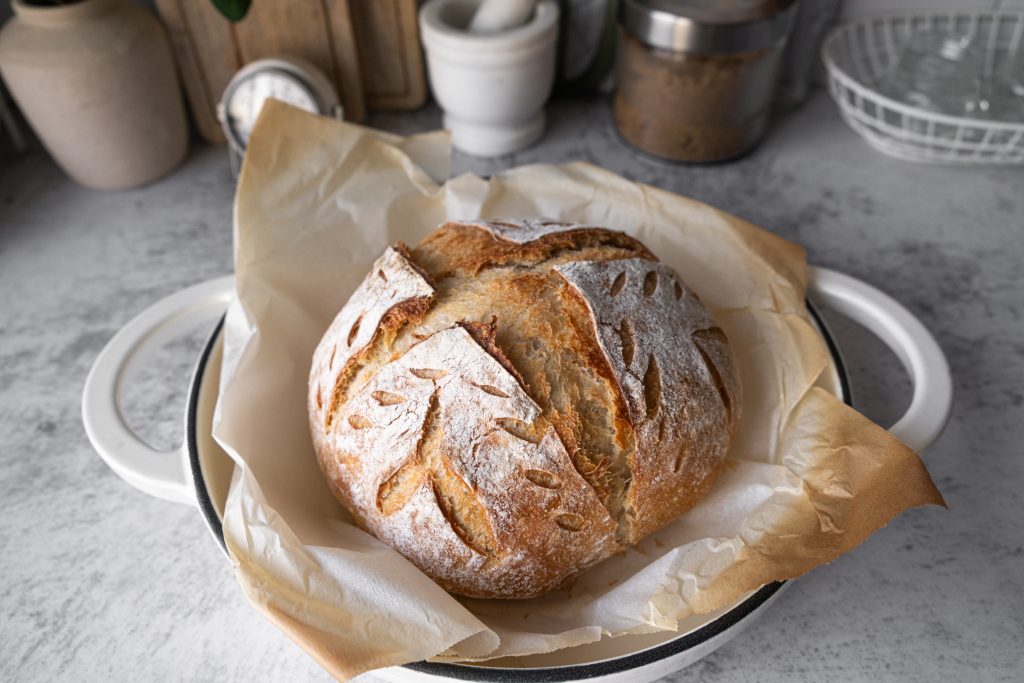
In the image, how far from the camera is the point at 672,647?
2.10 feet

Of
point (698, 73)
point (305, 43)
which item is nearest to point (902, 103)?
point (698, 73)

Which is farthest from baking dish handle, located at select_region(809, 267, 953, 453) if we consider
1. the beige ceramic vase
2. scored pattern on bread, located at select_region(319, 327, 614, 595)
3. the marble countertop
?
the beige ceramic vase

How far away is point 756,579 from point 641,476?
14cm

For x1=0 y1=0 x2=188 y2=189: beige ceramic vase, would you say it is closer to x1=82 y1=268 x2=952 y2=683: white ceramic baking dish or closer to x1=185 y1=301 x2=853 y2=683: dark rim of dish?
x1=82 y1=268 x2=952 y2=683: white ceramic baking dish

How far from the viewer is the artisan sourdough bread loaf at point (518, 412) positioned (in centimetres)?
71

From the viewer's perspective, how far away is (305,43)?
4.48 ft

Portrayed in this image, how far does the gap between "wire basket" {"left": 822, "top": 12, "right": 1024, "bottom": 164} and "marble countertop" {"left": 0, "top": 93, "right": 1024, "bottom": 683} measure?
5 centimetres

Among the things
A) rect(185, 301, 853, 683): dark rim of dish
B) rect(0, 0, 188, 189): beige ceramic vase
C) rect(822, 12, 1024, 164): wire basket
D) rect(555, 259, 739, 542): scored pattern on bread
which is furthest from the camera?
rect(822, 12, 1024, 164): wire basket

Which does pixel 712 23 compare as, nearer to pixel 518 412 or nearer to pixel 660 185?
pixel 660 185

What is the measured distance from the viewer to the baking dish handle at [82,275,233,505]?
741 mm

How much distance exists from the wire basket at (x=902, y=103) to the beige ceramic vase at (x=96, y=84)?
3.87ft

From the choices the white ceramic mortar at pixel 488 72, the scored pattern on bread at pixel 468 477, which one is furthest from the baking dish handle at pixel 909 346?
the white ceramic mortar at pixel 488 72

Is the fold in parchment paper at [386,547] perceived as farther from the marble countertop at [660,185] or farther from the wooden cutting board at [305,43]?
the wooden cutting board at [305,43]

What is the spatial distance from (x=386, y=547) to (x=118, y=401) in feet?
1.08
